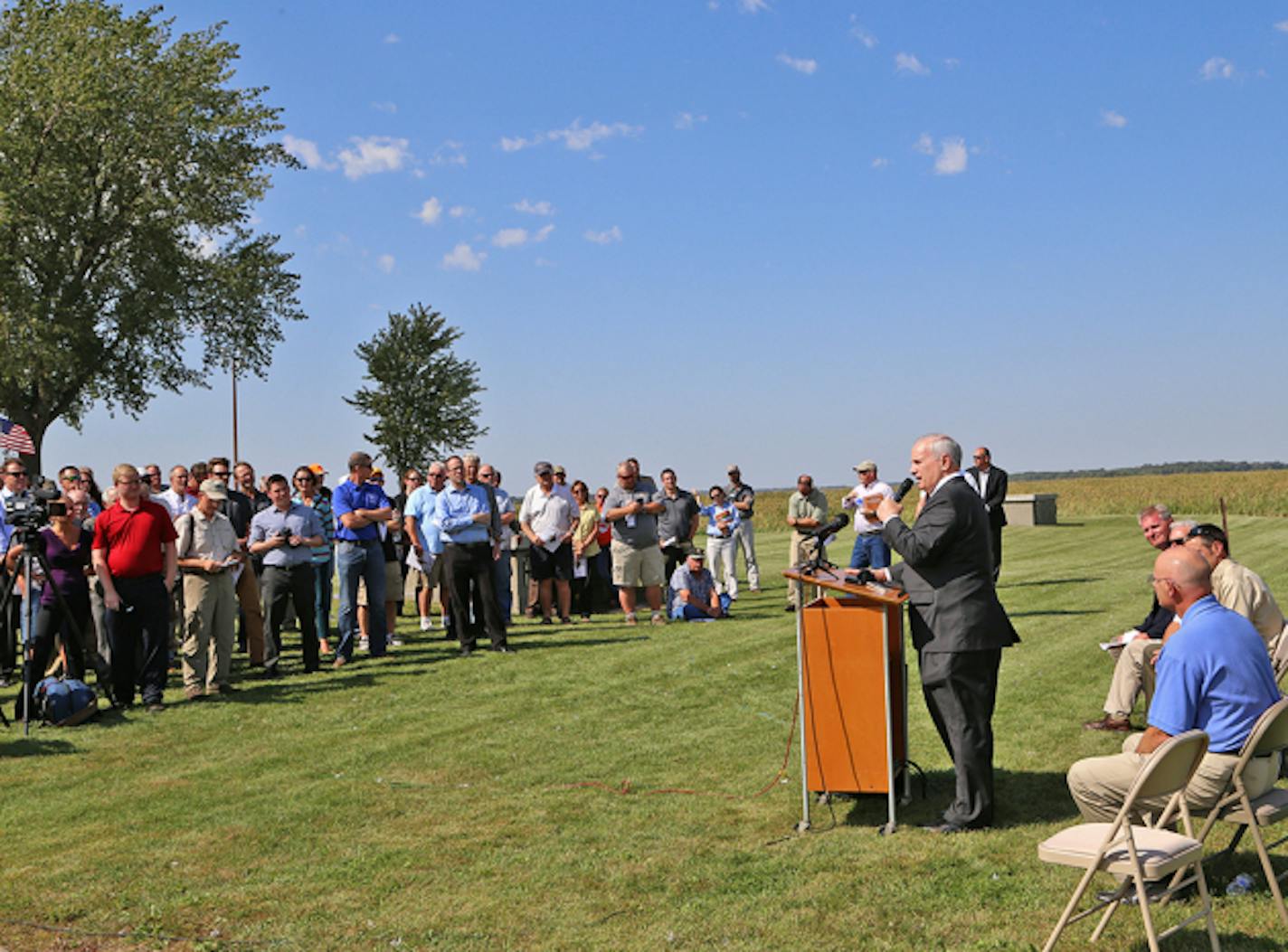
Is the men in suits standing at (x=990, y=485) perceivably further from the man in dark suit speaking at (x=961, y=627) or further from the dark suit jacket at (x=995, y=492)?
the man in dark suit speaking at (x=961, y=627)

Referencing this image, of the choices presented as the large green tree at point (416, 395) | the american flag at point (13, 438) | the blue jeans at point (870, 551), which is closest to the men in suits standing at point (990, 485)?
the blue jeans at point (870, 551)

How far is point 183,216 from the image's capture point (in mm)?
35969

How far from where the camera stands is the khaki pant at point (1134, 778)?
4.98m

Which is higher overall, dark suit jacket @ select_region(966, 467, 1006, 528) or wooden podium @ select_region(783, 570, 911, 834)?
dark suit jacket @ select_region(966, 467, 1006, 528)

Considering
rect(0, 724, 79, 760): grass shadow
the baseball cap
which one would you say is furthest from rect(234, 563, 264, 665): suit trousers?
rect(0, 724, 79, 760): grass shadow

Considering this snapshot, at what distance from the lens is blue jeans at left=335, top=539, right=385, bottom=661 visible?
1267cm

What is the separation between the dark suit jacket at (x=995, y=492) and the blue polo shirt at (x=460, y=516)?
19.4 feet

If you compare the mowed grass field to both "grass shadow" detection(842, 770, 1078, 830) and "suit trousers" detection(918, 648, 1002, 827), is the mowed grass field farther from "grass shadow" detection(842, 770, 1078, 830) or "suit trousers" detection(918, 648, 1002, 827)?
"suit trousers" detection(918, 648, 1002, 827)

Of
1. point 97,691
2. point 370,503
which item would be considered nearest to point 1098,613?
point 370,503

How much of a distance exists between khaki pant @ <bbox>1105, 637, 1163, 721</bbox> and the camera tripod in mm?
8041

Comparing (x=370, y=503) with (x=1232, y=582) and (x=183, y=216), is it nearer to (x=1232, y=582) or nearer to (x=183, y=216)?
(x=1232, y=582)

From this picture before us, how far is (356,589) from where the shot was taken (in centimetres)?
1313

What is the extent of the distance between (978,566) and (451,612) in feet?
29.7

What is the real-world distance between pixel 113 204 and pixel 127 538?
92.5 feet
